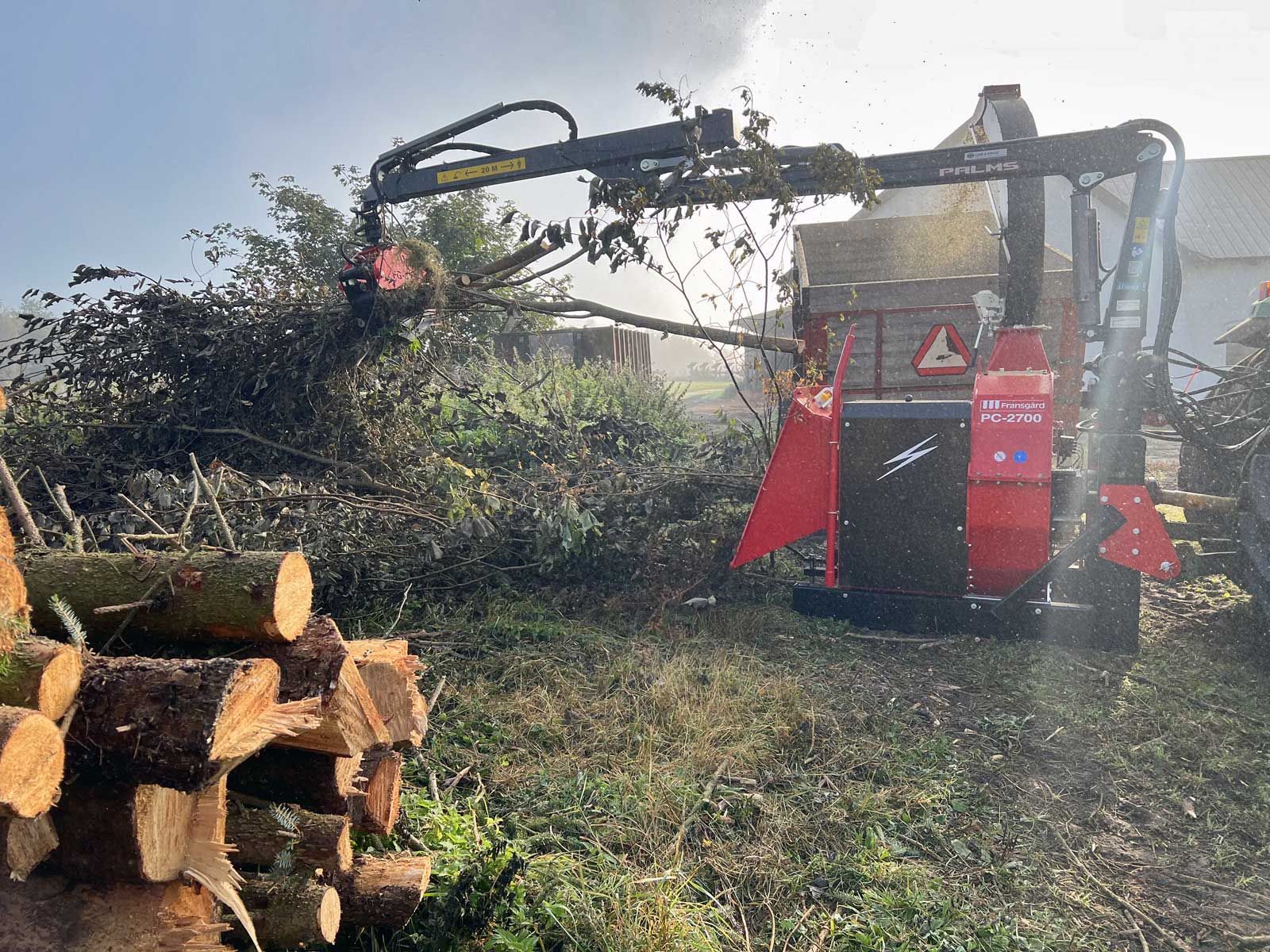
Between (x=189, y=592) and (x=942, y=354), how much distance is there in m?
6.65

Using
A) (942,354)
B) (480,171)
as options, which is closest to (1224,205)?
(942,354)

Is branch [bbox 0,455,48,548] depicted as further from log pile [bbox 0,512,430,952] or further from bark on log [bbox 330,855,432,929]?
bark on log [bbox 330,855,432,929]

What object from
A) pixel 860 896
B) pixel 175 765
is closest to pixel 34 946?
pixel 175 765

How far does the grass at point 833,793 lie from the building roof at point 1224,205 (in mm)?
20157

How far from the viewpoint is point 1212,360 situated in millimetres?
20922

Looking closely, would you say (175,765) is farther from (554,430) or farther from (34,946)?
(554,430)

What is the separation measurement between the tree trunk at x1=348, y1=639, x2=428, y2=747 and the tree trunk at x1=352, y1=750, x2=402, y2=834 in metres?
0.08

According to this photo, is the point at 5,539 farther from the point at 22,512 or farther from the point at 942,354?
the point at 942,354

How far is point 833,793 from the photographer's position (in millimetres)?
3211

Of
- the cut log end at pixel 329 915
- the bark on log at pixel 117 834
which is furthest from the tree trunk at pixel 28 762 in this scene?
the cut log end at pixel 329 915

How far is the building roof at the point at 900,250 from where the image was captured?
779cm

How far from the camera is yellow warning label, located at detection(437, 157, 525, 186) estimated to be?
5797mm

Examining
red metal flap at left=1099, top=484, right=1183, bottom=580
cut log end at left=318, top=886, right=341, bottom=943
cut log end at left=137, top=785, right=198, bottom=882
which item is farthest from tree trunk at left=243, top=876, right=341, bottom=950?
red metal flap at left=1099, top=484, right=1183, bottom=580

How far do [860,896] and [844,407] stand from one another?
9.68 feet
